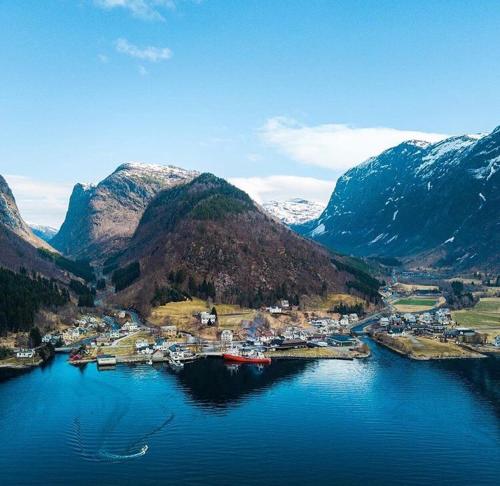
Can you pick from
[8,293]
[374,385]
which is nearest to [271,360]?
[374,385]

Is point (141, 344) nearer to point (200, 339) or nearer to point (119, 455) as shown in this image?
point (200, 339)

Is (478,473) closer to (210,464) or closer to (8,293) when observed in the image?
(210,464)

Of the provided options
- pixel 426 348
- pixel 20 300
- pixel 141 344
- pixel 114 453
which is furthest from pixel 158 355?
pixel 426 348

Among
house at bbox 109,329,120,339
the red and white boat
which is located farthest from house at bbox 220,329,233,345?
house at bbox 109,329,120,339

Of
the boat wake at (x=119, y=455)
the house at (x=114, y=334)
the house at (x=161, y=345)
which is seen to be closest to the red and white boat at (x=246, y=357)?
the house at (x=161, y=345)

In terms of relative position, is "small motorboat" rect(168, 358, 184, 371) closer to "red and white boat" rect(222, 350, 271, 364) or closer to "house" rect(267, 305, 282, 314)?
"red and white boat" rect(222, 350, 271, 364)

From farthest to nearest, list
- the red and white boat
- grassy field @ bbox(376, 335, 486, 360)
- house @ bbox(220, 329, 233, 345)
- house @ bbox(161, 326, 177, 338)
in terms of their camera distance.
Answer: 1. house @ bbox(161, 326, 177, 338)
2. house @ bbox(220, 329, 233, 345)
3. grassy field @ bbox(376, 335, 486, 360)
4. the red and white boat

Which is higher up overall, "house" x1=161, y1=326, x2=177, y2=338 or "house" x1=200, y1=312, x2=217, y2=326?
"house" x1=200, y1=312, x2=217, y2=326

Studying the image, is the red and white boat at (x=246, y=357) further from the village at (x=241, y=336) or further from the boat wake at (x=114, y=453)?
the boat wake at (x=114, y=453)
